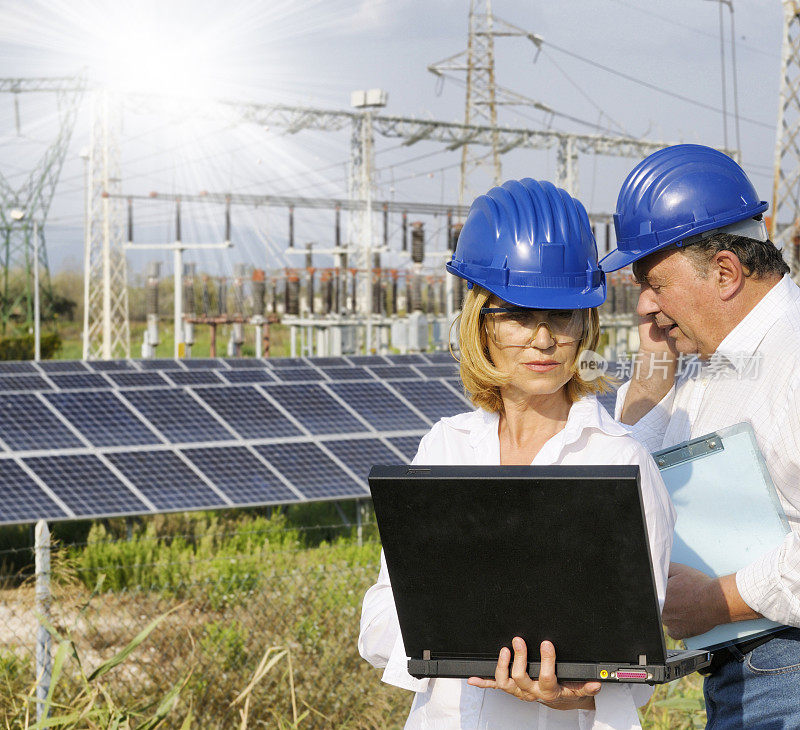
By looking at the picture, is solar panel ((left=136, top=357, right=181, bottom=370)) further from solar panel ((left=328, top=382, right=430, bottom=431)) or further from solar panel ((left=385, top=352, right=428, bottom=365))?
solar panel ((left=385, top=352, right=428, bottom=365))

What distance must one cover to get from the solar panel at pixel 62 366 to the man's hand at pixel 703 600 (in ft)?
29.6

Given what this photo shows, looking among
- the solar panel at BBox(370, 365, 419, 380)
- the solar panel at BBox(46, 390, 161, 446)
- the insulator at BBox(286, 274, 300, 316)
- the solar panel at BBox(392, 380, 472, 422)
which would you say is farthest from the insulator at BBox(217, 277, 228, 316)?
the solar panel at BBox(46, 390, 161, 446)

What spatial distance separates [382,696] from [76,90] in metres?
24.2

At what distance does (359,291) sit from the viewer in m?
23.1

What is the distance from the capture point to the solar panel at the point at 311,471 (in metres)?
8.37

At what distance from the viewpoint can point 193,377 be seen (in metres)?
10.4

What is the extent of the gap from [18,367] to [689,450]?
365 inches

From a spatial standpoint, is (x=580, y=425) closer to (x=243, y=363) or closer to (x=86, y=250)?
(x=243, y=363)

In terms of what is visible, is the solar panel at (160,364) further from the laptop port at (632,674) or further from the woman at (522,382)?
the laptop port at (632,674)

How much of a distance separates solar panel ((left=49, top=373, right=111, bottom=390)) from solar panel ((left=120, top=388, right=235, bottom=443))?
0.42 metres

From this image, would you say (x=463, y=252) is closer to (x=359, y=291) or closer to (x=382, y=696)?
(x=382, y=696)

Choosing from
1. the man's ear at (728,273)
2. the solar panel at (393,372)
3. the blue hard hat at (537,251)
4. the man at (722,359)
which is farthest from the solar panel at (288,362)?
the blue hard hat at (537,251)

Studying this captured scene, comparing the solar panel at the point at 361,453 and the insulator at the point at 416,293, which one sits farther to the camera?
the insulator at the point at 416,293

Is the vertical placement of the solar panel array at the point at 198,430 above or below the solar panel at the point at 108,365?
below
